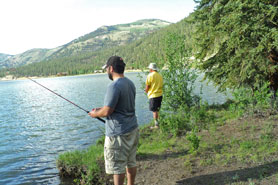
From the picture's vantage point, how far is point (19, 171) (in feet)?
29.8

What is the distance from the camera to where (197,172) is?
16.3 ft

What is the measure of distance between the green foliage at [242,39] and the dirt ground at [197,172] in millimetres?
2667

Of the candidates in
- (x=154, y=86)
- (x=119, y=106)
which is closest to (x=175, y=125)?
(x=154, y=86)

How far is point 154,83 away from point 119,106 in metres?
4.54

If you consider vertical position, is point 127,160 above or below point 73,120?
above

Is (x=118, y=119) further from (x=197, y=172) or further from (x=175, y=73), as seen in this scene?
(x=175, y=73)

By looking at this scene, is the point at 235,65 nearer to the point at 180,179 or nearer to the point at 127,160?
the point at 180,179

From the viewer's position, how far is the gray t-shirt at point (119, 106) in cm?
354

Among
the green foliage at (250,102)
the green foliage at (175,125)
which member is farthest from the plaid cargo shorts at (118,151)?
the green foliage at (250,102)

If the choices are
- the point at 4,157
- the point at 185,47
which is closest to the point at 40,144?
the point at 4,157

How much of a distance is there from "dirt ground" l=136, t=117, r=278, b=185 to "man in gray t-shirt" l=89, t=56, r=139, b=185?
64.8 inches

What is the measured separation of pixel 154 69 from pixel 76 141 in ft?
23.0

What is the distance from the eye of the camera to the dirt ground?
169 inches

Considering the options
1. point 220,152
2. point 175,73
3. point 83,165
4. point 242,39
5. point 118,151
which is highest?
point 242,39
